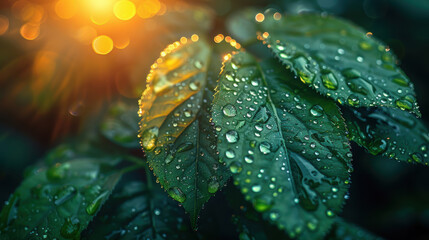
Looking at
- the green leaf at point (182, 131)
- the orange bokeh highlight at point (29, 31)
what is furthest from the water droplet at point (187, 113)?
the orange bokeh highlight at point (29, 31)

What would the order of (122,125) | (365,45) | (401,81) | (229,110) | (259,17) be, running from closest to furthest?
(229,110) < (401,81) < (365,45) < (122,125) < (259,17)

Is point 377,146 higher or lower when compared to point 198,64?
lower

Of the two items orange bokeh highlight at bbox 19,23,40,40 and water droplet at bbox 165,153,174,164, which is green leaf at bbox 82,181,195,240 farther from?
orange bokeh highlight at bbox 19,23,40,40

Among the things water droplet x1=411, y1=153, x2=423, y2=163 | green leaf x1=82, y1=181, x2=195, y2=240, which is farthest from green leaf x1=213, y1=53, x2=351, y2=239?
green leaf x1=82, y1=181, x2=195, y2=240

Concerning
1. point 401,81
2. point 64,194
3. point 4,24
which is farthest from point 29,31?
point 401,81

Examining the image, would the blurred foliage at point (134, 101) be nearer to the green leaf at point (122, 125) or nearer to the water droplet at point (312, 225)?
the green leaf at point (122, 125)

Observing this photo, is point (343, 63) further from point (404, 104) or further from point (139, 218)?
point (139, 218)

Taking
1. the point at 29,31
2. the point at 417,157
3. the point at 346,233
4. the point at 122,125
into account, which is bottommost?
the point at 346,233

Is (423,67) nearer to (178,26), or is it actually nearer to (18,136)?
(178,26)
